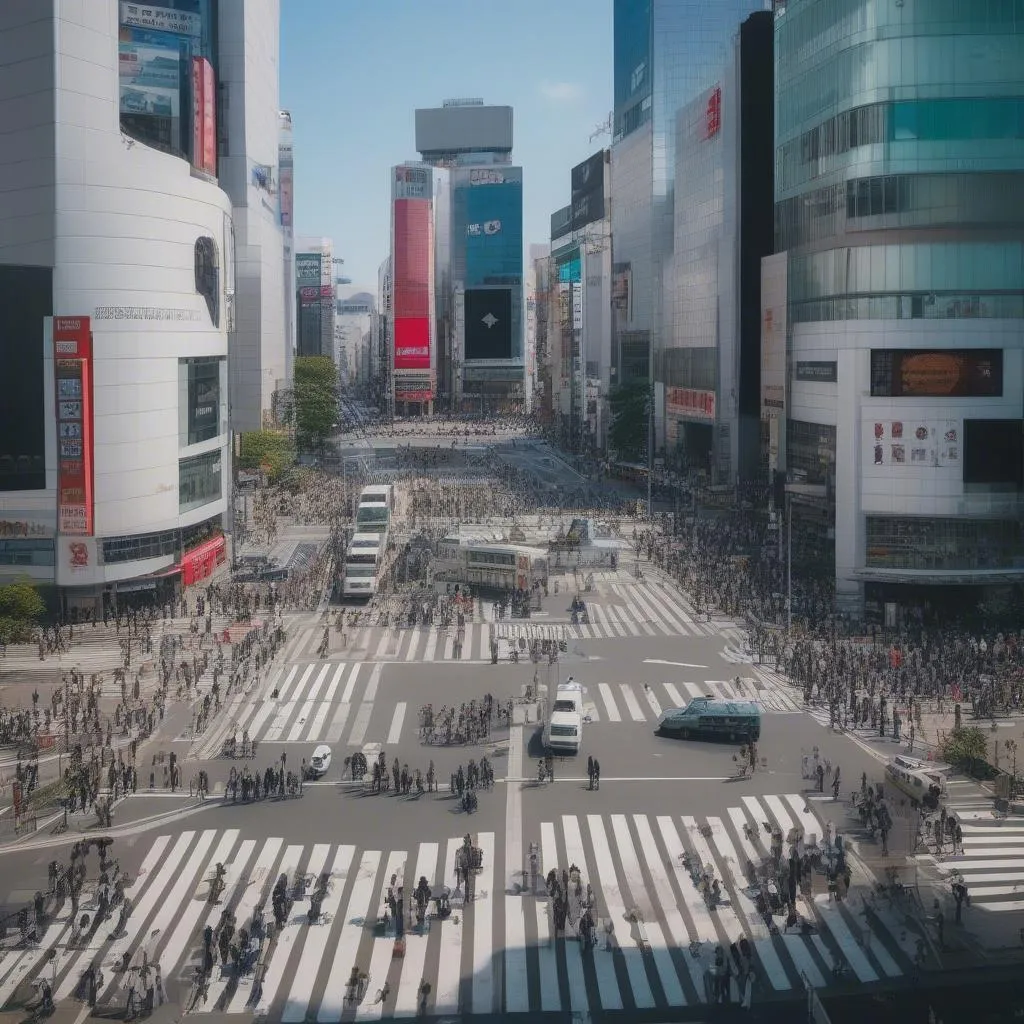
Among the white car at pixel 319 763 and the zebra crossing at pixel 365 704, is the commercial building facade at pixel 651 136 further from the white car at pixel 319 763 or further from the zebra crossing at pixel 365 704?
the white car at pixel 319 763

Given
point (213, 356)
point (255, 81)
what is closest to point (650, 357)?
point (255, 81)

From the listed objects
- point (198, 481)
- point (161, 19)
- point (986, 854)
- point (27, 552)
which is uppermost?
point (161, 19)

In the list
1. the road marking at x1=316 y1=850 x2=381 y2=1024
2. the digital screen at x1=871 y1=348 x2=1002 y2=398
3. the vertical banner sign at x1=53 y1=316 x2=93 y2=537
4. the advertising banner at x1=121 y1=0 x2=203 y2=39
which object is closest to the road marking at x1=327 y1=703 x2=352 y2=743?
the road marking at x1=316 y1=850 x2=381 y2=1024

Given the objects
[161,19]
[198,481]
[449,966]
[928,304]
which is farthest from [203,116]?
[449,966]

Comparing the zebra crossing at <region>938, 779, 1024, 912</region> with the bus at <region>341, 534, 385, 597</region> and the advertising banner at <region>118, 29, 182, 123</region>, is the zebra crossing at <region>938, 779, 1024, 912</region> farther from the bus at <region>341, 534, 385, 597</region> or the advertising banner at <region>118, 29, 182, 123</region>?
the advertising banner at <region>118, 29, 182, 123</region>

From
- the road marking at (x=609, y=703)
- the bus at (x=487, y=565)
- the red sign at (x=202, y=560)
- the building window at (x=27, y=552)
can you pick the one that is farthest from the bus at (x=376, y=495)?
the road marking at (x=609, y=703)

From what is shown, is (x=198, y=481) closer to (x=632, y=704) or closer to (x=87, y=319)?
(x=87, y=319)
